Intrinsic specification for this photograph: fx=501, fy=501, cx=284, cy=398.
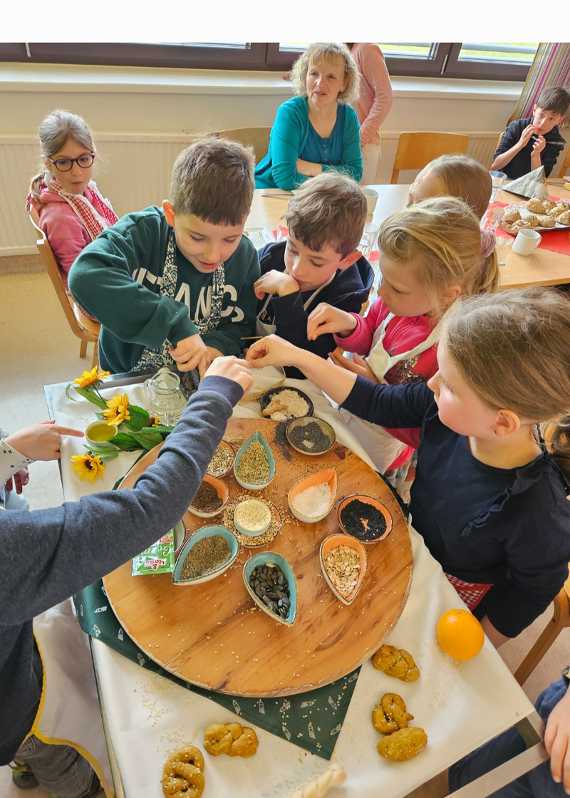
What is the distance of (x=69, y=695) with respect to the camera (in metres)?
0.94

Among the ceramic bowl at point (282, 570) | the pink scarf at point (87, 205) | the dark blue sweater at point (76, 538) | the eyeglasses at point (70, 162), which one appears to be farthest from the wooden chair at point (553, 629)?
the eyeglasses at point (70, 162)

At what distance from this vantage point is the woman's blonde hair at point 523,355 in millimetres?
944

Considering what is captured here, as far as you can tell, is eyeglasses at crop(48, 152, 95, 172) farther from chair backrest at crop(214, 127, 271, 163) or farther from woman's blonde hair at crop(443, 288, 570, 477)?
woman's blonde hair at crop(443, 288, 570, 477)

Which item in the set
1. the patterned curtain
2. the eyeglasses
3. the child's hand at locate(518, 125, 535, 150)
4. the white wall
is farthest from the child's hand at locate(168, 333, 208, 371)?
the patterned curtain

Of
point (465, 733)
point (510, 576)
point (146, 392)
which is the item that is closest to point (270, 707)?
point (465, 733)

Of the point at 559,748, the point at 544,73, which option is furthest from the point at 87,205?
the point at 544,73

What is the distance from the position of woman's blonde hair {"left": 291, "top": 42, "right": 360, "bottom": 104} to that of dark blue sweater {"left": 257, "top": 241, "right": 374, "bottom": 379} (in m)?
1.45

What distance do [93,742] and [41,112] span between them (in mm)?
3143

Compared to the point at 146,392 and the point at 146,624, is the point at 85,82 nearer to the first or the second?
the point at 146,392

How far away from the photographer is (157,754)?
0.74m

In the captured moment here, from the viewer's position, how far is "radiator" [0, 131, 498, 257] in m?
2.86

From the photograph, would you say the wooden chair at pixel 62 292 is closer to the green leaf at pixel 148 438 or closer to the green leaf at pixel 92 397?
the green leaf at pixel 92 397

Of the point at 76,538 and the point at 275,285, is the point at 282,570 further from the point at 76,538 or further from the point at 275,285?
the point at 275,285

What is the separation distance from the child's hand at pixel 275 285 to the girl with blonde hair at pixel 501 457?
1.71 feet
